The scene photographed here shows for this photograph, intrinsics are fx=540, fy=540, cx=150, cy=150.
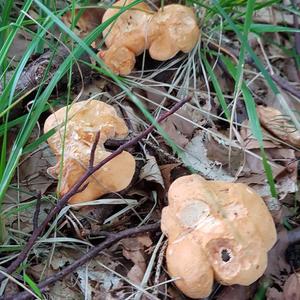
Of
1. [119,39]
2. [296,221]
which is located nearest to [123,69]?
[119,39]

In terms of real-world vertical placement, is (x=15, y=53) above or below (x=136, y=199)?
above

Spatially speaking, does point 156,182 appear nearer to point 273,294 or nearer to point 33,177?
point 33,177

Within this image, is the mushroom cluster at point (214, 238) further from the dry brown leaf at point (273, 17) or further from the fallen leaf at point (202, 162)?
the dry brown leaf at point (273, 17)

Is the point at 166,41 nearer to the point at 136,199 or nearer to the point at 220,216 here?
the point at 136,199

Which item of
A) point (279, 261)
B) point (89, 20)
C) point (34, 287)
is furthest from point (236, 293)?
point (89, 20)

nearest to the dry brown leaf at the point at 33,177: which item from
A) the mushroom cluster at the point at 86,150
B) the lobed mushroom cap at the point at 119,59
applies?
the mushroom cluster at the point at 86,150

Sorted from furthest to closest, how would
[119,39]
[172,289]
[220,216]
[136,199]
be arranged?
[119,39] → [136,199] → [172,289] → [220,216]

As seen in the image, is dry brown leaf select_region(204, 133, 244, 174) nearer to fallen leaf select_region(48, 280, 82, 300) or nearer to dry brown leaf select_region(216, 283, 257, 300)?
dry brown leaf select_region(216, 283, 257, 300)
